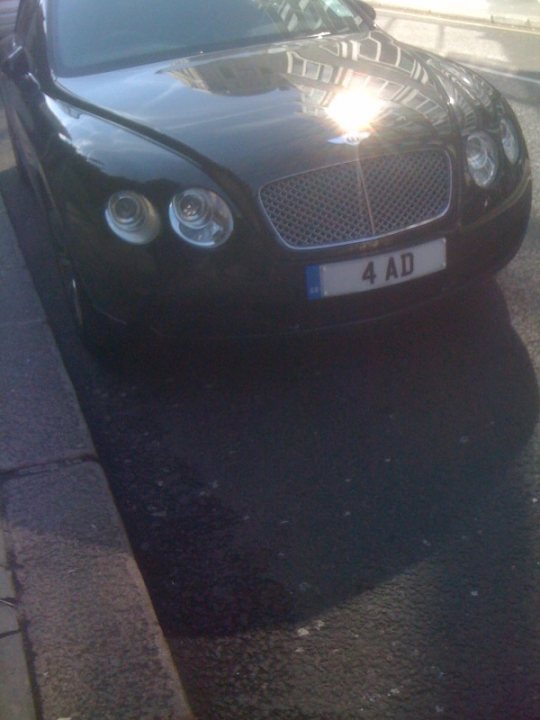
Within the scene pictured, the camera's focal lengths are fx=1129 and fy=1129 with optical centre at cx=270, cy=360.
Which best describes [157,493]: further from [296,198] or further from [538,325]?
[538,325]

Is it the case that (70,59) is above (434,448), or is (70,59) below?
above

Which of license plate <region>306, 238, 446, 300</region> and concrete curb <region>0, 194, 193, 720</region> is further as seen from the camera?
license plate <region>306, 238, 446, 300</region>

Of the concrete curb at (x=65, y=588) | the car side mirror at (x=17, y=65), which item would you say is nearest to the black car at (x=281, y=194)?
the concrete curb at (x=65, y=588)

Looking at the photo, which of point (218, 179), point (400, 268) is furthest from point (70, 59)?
point (400, 268)

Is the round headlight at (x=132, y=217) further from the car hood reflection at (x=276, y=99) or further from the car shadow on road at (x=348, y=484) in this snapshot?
the car shadow on road at (x=348, y=484)

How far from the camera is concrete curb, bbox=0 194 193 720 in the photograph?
2.73 meters

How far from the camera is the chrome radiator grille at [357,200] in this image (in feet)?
13.1

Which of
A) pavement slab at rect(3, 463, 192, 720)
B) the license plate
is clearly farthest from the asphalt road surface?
the license plate

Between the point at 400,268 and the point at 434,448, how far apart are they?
0.70 m

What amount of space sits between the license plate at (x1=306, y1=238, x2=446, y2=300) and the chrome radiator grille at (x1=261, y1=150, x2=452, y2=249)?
9 centimetres

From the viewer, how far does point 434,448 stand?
3799 mm

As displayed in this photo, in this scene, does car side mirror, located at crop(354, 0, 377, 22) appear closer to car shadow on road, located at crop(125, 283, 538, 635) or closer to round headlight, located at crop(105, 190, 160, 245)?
car shadow on road, located at crop(125, 283, 538, 635)

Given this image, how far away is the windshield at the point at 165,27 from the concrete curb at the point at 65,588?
1714 mm

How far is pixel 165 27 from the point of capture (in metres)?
5.45
